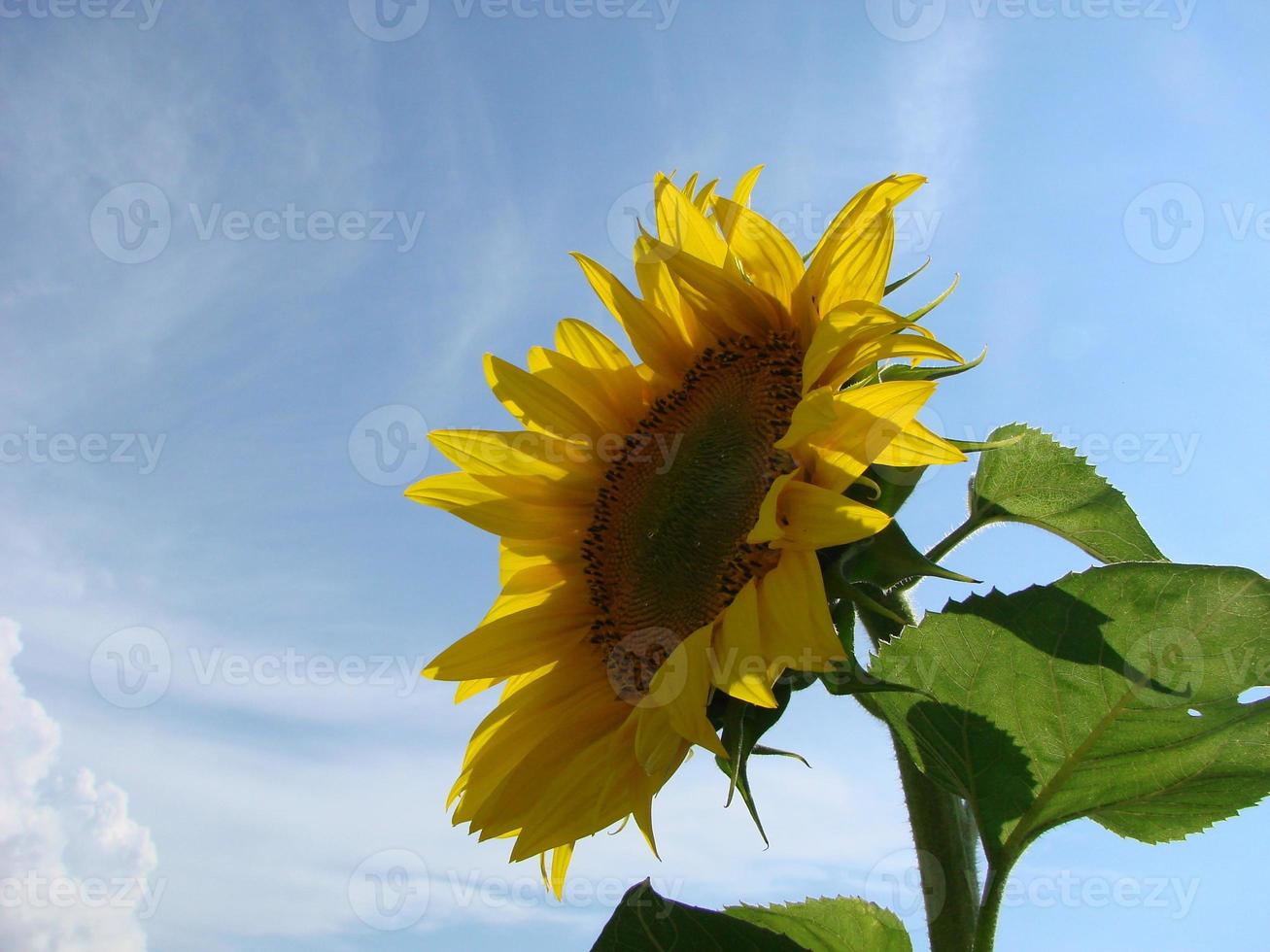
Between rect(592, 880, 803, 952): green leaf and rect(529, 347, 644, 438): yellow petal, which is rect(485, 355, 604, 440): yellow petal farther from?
rect(592, 880, 803, 952): green leaf

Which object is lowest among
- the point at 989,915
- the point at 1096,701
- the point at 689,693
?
the point at 989,915

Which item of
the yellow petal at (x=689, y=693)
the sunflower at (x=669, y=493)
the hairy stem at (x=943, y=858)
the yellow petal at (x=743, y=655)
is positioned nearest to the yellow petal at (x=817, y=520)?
the sunflower at (x=669, y=493)

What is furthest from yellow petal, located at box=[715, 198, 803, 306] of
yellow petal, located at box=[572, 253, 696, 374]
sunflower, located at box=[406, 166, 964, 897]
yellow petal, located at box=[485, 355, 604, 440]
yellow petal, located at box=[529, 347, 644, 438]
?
yellow petal, located at box=[485, 355, 604, 440]

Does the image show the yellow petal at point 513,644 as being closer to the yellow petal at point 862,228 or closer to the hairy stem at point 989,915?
the yellow petal at point 862,228

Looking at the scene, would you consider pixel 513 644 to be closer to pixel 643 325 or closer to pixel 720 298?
pixel 643 325

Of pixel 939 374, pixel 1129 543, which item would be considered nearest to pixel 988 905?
pixel 1129 543

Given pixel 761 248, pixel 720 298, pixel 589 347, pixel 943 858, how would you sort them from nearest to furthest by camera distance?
1. pixel 943 858
2. pixel 761 248
3. pixel 720 298
4. pixel 589 347

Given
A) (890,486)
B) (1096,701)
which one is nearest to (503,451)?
(890,486)
